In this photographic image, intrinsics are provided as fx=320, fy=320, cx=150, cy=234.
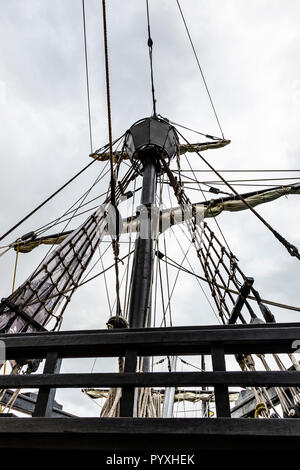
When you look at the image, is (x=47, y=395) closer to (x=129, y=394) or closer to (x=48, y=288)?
(x=129, y=394)

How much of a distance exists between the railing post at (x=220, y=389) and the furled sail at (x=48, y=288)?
3.24m

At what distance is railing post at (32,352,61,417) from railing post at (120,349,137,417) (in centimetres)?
38

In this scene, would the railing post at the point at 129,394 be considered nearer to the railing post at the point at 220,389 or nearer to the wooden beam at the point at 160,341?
the wooden beam at the point at 160,341

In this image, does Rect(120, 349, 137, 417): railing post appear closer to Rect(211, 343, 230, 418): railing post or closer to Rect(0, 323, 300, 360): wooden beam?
Rect(0, 323, 300, 360): wooden beam

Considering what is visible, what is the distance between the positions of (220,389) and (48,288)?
3910 millimetres

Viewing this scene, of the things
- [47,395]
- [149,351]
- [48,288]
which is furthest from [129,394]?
[48,288]

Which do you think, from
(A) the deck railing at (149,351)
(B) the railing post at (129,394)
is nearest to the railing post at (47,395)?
(A) the deck railing at (149,351)

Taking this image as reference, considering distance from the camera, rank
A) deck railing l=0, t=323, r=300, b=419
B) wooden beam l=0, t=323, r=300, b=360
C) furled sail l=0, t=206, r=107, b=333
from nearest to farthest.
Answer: deck railing l=0, t=323, r=300, b=419
wooden beam l=0, t=323, r=300, b=360
furled sail l=0, t=206, r=107, b=333

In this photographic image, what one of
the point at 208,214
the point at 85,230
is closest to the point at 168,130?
the point at 85,230

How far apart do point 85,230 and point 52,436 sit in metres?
5.65

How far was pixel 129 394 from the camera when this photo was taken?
159 cm

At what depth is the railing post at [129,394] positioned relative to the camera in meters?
1.51

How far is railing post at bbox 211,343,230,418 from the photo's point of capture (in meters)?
1.44

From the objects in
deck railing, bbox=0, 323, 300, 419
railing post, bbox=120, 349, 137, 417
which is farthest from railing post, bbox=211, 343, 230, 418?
railing post, bbox=120, 349, 137, 417
